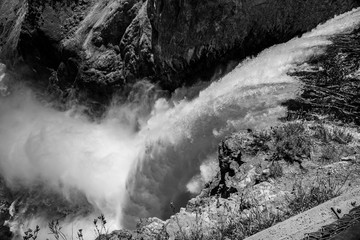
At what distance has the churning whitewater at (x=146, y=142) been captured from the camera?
23.6 ft

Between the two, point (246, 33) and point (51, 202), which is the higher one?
point (246, 33)

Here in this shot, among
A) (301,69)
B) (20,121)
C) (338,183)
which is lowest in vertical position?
(20,121)

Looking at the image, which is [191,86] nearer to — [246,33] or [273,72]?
[246,33]

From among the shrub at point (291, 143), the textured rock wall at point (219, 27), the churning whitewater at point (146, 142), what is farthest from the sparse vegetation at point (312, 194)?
the textured rock wall at point (219, 27)

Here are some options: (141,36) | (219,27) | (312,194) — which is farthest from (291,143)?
(141,36)

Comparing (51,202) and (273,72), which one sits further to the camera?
(51,202)

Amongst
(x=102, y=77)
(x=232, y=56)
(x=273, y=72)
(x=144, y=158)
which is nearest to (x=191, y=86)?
(x=232, y=56)

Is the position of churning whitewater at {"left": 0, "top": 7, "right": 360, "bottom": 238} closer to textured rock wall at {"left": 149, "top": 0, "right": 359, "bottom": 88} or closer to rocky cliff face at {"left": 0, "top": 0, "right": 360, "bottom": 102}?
textured rock wall at {"left": 149, "top": 0, "right": 359, "bottom": 88}

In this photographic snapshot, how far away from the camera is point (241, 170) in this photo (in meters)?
5.43

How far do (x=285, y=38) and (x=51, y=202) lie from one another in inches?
327

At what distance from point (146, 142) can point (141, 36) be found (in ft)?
11.9

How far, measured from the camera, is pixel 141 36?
1162 centimetres

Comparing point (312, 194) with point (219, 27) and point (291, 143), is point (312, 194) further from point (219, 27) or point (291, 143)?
point (219, 27)

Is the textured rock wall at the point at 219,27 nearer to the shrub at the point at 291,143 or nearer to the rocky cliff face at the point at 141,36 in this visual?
the rocky cliff face at the point at 141,36
